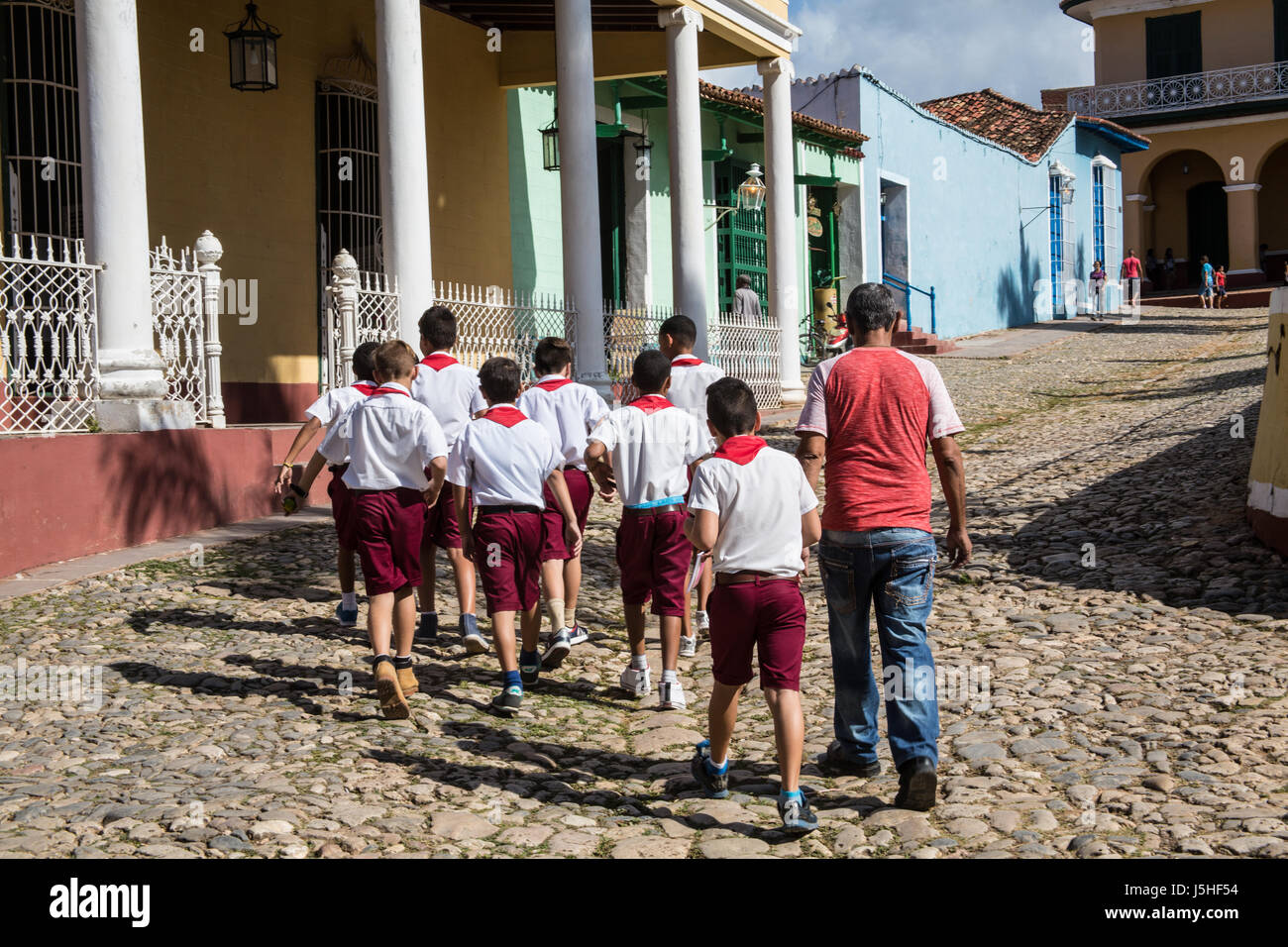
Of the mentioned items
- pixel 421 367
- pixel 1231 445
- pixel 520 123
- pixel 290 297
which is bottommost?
pixel 1231 445

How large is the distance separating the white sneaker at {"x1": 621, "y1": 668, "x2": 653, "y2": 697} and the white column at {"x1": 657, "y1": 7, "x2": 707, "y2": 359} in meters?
8.48

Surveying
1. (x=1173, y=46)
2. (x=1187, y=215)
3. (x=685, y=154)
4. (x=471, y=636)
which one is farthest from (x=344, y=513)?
(x=1187, y=215)

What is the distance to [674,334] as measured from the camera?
649 cm

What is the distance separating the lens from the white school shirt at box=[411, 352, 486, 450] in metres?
6.66

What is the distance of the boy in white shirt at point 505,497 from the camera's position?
18.0ft

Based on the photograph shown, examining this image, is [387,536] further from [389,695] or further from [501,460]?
[389,695]

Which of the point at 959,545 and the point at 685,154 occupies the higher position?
the point at 685,154

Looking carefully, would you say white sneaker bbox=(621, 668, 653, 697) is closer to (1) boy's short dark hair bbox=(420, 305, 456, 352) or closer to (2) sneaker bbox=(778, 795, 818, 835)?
(2) sneaker bbox=(778, 795, 818, 835)

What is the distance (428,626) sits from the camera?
6586 millimetres

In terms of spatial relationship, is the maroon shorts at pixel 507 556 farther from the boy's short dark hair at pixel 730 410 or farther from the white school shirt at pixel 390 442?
the boy's short dark hair at pixel 730 410

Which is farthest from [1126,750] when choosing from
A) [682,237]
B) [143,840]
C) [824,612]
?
[682,237]

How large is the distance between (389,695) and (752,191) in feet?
48.5

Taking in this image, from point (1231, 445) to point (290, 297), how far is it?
7.86 meters

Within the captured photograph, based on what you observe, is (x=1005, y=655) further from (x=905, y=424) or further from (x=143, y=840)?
(x=143, y=840)
